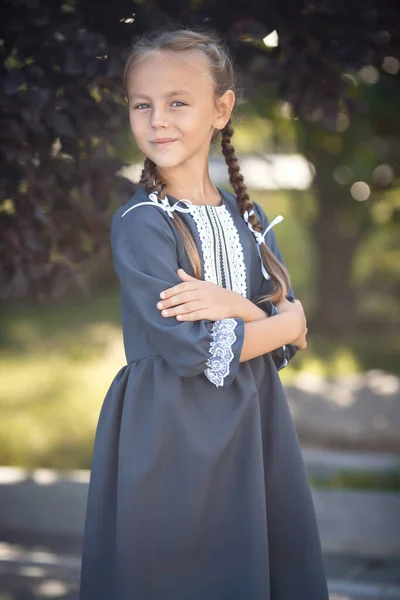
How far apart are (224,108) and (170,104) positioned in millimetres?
198

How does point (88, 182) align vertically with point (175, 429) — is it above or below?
above

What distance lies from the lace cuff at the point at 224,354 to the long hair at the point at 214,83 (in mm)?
191

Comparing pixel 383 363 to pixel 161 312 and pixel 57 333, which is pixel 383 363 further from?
pixel 161 312

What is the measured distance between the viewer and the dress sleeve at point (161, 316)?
2127 millimetres

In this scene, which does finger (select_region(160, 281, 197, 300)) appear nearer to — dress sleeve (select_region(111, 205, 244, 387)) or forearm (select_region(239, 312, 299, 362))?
dress sleeve (select_region(111, 205, 244, 387))

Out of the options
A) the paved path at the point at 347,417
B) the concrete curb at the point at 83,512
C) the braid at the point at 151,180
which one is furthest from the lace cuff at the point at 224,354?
the paved path at the point at 347,417

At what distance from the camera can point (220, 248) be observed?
2.37 metres

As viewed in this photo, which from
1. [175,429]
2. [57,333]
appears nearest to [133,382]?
[175,429]

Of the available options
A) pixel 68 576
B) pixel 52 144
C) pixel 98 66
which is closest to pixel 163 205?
pixel 98 66

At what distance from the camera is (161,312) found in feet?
7.06

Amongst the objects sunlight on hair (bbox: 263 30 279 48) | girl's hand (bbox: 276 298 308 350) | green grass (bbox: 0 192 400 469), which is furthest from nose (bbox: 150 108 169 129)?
green grass (bbox: 0 192 400 469)

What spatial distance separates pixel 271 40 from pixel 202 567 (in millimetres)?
1853

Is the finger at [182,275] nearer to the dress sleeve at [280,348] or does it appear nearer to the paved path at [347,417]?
the dress sleeve at [280,348]

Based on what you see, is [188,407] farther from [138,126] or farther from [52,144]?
[52,144]
